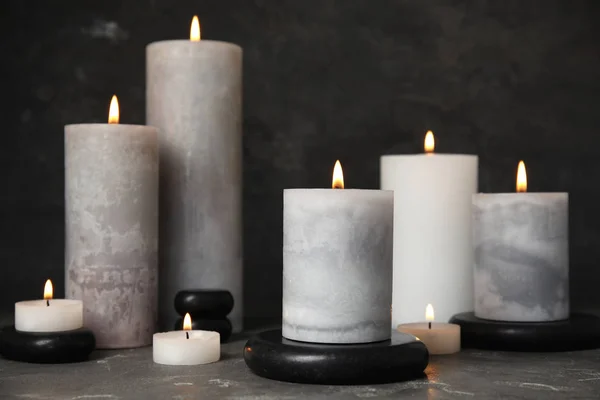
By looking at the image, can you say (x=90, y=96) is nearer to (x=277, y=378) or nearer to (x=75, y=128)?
(x=75, y=128)

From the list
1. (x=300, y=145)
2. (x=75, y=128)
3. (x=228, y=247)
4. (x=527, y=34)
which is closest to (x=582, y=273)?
(x=527, y=34)

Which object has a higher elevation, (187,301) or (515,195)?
(515,195)

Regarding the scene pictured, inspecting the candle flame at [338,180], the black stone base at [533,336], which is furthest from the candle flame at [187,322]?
the black stone base at [533,336]

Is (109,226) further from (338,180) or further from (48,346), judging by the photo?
(338,180)

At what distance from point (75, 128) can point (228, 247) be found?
354 millimetres

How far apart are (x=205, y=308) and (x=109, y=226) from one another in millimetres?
201

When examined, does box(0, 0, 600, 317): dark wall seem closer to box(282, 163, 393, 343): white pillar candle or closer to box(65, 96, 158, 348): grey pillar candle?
box(65, 96, 158, 348): grey pillar candle

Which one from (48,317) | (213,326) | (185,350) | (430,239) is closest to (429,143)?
(430,239)

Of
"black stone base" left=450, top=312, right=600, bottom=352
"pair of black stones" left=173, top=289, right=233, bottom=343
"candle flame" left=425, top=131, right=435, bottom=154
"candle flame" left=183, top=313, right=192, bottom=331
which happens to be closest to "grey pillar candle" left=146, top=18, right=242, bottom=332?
"pair of black stones" left=173, top=289, right=233, bottom=343

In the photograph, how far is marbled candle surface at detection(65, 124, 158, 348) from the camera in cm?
151

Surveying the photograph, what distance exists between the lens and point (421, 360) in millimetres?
1260

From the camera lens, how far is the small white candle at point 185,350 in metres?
1.37

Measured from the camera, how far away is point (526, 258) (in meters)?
1.53

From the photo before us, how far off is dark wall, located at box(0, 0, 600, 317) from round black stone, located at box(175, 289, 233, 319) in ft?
1.73
